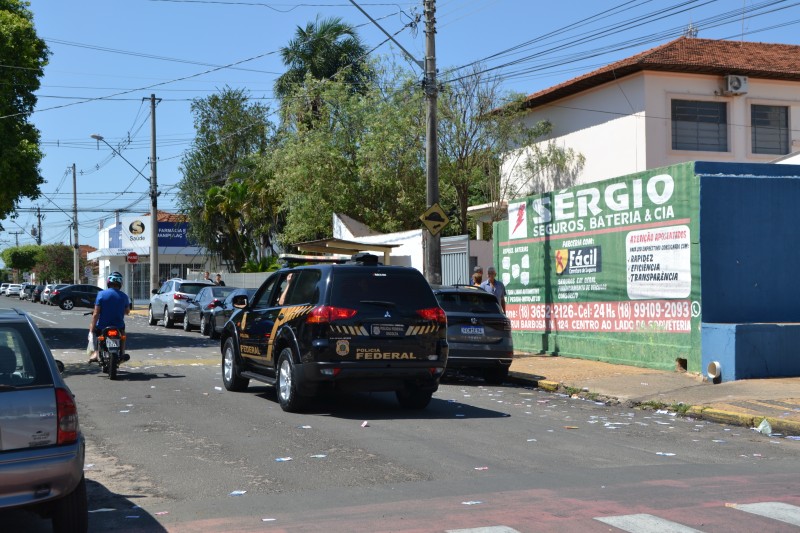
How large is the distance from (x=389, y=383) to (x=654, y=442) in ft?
10.9

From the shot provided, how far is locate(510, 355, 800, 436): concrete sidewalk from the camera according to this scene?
1169cm

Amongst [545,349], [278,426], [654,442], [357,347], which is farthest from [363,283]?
[545,349]

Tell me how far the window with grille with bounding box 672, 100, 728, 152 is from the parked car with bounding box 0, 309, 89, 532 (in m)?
23.9

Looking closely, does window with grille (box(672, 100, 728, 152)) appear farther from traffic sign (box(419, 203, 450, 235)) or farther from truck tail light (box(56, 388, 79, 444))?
truck tail light (box(56, 388, 79, 444))

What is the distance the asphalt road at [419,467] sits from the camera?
669cm

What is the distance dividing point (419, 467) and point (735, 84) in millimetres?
21961

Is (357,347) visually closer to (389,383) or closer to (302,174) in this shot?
(389,383)

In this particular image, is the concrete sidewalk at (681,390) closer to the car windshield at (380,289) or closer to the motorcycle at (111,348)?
the car windshield at (380,289)

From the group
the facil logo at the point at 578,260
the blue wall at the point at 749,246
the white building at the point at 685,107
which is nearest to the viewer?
the blue wall at the point at 749,246

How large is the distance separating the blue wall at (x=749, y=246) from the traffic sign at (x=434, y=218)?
5413 millimetres

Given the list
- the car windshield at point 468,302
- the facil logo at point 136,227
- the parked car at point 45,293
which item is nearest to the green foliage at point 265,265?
the facil logo at point 136,227

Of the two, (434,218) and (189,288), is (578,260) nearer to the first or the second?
(434,218)

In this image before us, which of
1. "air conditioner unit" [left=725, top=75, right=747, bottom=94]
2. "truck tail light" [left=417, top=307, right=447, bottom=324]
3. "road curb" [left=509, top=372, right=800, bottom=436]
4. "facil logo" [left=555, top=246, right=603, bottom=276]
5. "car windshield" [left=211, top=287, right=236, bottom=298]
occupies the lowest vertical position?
"road curb" [left=509, top=372, right=800, bottom=436]

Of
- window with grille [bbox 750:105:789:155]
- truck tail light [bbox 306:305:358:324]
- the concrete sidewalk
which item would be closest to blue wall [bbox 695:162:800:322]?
the concrete sidewalk
